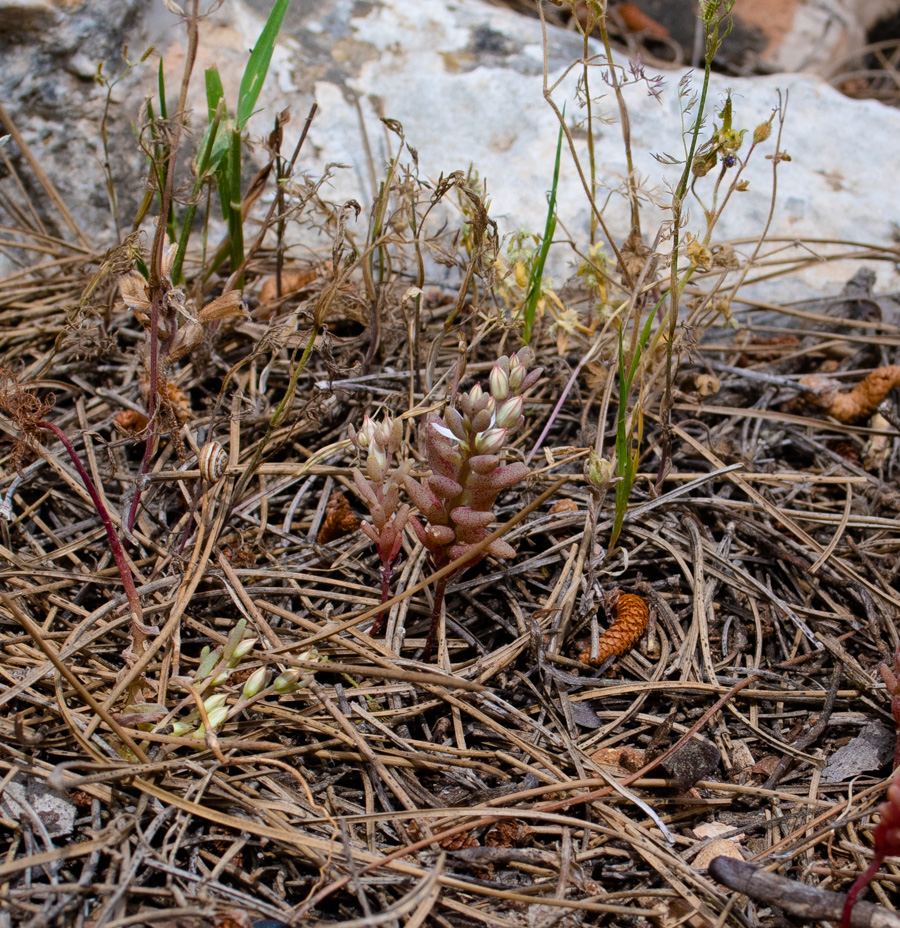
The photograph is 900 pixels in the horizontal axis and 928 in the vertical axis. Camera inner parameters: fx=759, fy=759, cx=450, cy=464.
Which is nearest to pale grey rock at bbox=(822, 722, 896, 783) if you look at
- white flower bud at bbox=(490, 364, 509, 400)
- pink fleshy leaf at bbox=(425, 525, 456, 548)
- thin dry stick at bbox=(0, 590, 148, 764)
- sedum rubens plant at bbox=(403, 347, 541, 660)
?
sedum rubens plant at bbox=(403, 347, 541, 660)

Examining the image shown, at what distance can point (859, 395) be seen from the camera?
2496mm

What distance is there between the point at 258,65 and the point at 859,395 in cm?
219

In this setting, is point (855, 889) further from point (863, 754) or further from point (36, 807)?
point (36, 807)

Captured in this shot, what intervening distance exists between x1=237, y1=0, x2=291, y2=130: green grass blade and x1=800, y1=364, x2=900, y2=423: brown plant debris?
2000 millimetres

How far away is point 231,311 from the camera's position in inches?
76.7

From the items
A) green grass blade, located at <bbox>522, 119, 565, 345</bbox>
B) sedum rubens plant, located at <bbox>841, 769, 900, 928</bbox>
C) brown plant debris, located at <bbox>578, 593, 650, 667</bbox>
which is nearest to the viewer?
sedum rubens plant, located at <bbox>841, 769, 900, 928</bbox>

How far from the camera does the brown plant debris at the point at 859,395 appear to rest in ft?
8.07

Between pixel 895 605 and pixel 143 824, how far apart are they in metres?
1.86

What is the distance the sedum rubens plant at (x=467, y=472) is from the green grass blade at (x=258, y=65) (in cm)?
125

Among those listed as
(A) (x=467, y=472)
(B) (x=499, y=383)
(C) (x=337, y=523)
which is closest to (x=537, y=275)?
(B) (x=499, y=383)

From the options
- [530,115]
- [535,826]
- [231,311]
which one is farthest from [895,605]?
[530,115]

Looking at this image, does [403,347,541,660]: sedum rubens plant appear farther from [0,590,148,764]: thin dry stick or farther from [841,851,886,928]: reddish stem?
[841,851,886,928]: reddish stem

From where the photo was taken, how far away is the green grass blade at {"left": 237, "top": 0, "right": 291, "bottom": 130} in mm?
2303

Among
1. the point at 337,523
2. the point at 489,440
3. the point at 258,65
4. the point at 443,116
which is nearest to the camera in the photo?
the point at 489,440
